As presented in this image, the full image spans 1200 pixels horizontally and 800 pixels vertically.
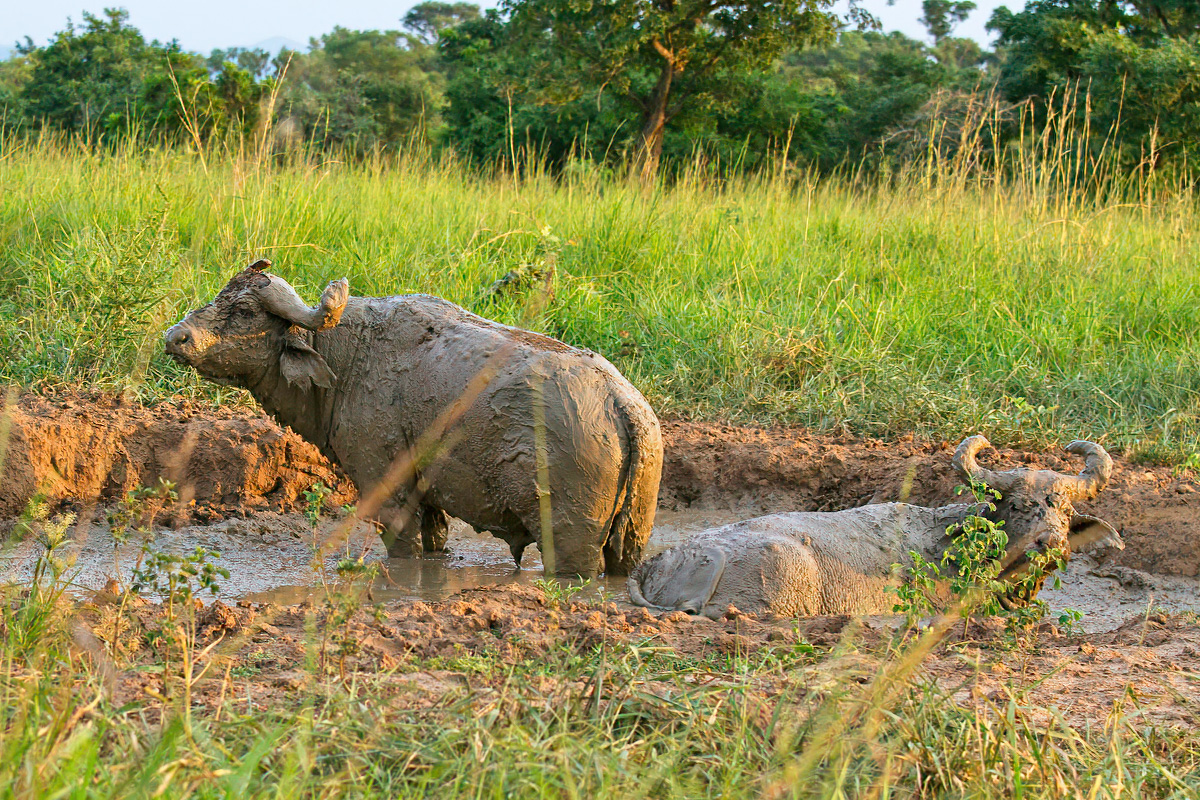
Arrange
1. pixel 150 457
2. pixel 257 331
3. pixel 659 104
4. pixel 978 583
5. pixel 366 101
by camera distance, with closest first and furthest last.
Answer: pixel 978 583, pixel 257 331, pixel 150 457, pixel 659 104, pixel 366 101

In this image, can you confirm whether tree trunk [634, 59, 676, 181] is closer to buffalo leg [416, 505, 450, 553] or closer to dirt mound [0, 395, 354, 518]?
dirt mound [0, 395, 354, 518]

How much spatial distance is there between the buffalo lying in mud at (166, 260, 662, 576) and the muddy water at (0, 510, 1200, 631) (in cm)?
28

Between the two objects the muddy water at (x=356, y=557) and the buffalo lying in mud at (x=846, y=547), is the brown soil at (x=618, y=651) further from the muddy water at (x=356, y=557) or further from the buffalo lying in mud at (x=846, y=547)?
the muddy water at (x=356, y=557)

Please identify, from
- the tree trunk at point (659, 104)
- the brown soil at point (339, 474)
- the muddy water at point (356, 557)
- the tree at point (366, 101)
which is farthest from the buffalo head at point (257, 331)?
the tree trunk at point (659, 104)

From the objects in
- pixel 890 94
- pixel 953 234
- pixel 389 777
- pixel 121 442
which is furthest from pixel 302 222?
pixel 890 94

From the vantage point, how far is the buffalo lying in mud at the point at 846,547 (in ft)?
12.6

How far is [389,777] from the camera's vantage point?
2189 mm

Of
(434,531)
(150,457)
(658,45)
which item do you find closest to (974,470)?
(434,531)

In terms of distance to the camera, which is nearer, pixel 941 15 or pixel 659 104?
pixel 659 104

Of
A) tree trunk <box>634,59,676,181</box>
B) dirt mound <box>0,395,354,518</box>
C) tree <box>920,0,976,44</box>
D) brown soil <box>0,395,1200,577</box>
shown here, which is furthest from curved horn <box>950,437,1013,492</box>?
tree <box>920,0,976,44</box>

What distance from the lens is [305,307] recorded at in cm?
441

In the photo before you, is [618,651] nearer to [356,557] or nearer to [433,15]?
[356,557]

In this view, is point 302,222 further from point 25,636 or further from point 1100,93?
point 1100,93

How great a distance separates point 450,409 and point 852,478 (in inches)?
97.5
